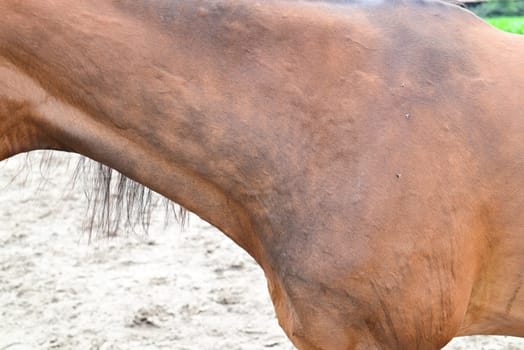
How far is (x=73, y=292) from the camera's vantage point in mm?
3705

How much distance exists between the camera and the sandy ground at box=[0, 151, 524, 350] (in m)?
3.31

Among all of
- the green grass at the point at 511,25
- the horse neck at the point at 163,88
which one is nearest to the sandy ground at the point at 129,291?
the horse neck at the point at 163,88

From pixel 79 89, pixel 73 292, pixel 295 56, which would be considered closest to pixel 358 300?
pixel 295 56

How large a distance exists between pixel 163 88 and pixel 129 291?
2238 mm

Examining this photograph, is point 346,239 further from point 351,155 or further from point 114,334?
point 114,334

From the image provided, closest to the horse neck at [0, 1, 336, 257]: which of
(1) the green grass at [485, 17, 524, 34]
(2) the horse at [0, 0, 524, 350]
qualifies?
(2) the horse at [0, 0, 524, 350]

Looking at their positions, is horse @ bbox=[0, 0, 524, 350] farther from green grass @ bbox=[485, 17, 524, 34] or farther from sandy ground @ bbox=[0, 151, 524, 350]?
green grass @ bbox=[485, 17, 524, 34]

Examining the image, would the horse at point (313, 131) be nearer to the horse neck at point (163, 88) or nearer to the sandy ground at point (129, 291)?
the horse neck at point (163, 88)

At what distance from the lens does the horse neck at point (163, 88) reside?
5.34 ft

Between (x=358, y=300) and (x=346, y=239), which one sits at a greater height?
(x=346, y=239)

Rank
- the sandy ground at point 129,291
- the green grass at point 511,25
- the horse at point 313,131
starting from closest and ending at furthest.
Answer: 1. the horse at point 313,131
2. the sandy ground at point 129,291
3. the green grass at point 511,25

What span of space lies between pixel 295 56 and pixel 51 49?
0.55 metres

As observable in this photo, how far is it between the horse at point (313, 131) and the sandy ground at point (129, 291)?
1.54 m

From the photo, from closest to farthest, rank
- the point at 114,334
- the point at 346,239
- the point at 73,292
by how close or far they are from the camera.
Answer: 1. the point at 346,239
2. the point at 114,334
3. the point at 73,292
